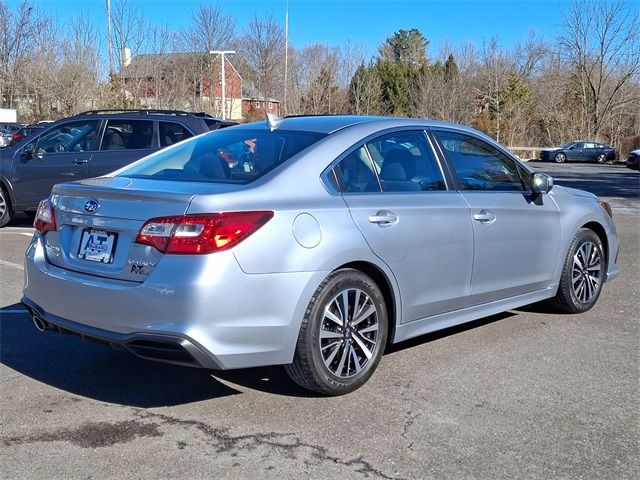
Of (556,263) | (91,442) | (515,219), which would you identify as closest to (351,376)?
(91,442)

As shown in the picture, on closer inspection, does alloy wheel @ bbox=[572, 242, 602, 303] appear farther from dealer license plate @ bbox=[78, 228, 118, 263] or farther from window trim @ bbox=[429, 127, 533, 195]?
dealer license plate @ bbox=[78, 228, 118, 263]

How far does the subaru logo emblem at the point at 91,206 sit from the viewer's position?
159 inches

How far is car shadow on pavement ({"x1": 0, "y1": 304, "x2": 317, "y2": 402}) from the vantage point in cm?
428

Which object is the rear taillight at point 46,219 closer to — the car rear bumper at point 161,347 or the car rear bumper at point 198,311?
the car rear bumper at point 198,311

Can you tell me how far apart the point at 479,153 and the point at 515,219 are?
57 cm

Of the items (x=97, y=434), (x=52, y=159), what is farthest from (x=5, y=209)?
(x=97, y=434)

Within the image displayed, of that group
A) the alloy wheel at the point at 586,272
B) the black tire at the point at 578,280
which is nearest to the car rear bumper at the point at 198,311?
the black tire at the point at 578,280

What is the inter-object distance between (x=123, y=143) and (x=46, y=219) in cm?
681

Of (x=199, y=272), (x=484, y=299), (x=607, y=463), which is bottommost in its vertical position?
(x=607, y=463)

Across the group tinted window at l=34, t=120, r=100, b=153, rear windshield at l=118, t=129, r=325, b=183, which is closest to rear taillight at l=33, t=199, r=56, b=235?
rear windshield at l=118, t=129, r=325, b=183

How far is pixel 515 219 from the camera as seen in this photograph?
5359 mm

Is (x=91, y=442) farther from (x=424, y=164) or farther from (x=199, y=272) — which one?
(x=424, y=164)

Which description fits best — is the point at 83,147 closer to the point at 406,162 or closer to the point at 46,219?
the point at 46,219

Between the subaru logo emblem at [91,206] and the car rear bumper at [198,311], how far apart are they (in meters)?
0.36
